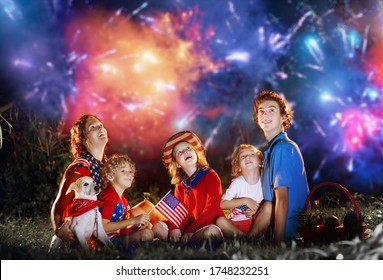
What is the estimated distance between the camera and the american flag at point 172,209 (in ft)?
18.5

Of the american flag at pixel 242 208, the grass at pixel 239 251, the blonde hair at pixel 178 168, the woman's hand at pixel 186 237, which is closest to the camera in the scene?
the grass at pixel 239 251

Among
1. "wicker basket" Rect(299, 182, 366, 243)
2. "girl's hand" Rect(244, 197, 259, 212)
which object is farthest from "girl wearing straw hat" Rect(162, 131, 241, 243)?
"wicker basket" Rect(299, 182, 366, 243)

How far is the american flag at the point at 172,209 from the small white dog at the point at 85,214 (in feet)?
1.94

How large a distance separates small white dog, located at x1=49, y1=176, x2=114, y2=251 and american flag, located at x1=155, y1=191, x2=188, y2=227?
0.59m

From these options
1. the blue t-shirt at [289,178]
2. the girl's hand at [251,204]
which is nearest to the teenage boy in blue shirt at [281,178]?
the blue t-shirt at [289,178]

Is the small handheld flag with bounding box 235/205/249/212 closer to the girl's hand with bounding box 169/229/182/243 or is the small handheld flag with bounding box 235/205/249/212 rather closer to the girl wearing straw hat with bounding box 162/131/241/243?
the girl wearing straw hat with bounding box 162/131/241/243

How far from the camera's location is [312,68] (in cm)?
1458

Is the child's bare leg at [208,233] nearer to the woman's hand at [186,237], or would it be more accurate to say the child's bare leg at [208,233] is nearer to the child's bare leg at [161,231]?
the woman's hand at [186,237]

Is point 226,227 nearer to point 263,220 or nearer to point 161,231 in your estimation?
point 263,220

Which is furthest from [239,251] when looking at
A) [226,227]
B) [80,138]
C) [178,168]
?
[80,138]

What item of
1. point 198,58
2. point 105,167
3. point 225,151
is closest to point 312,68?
point 198,58

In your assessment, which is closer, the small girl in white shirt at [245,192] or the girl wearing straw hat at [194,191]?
the girl wearing straw hat at [194,191]

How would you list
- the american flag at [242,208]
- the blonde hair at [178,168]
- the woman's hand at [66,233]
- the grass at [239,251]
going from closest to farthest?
the grass at [239,251] < the woman's hand at [66,233] < the american flag at [242,208] < the blonde hair at [178,168]

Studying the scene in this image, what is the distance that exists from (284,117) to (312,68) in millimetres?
8879
